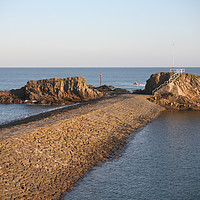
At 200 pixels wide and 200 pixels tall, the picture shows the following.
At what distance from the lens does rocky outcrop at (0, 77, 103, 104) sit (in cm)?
6272

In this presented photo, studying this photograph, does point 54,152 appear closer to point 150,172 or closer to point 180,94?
point 150,172

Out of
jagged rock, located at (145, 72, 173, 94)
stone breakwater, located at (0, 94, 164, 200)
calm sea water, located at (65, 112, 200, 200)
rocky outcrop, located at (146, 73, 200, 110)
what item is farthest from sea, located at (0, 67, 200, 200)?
jagged rock, located at (145, 72, 173, 94)

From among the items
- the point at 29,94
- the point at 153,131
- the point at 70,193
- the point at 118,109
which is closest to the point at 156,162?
the point at 70,193

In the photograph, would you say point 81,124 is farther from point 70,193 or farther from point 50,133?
point 70,193

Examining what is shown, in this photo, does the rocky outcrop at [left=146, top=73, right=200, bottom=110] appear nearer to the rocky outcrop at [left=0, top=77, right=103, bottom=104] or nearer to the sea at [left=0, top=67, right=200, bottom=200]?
the rocky outcrop at [left=0, top=77, right=103, bottom=104]

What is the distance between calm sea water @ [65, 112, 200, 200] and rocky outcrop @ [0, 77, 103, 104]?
32096 millimetres

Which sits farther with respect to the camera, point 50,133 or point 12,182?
point 50,133

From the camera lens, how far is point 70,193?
56.0ft

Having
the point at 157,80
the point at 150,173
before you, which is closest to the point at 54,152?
the point at 150,173

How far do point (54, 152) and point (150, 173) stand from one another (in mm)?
7852

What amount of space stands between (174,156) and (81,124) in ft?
35.5

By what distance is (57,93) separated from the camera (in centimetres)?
6338

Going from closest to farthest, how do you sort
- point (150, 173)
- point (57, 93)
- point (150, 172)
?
1. point (150, 173)
2. point (150, 172)
3. point (57, 93)

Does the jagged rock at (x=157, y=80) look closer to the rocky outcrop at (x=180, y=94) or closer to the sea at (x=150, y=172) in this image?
the rocky outcrop at (x=180, y=94)
